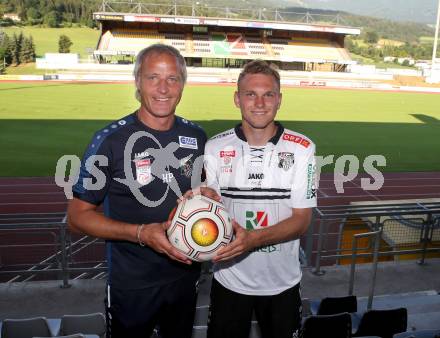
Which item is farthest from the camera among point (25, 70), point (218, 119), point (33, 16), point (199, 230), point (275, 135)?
point (33, 16)

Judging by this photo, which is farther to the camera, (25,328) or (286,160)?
(25,328)

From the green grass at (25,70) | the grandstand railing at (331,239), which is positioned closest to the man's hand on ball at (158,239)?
the grandstand railing at (331,239)

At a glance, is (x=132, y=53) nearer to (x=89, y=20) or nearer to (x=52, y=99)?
(x=52, y=99)

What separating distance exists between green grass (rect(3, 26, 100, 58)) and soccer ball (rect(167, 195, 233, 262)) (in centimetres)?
6603

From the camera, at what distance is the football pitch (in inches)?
587

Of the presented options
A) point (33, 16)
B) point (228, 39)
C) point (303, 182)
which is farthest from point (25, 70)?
point (303, 182)

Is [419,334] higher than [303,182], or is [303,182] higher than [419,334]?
[303,182]

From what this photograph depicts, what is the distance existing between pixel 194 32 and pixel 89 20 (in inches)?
1805

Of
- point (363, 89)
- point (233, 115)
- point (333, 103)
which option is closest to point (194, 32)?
point (363, 89)

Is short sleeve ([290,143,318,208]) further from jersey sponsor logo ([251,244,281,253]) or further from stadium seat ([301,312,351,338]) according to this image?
stadium seat ([301,312,351,338])

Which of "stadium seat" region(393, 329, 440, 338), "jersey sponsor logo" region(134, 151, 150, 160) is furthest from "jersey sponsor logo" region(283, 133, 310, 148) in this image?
"stadium seat" region(393, 329, 440, 338)

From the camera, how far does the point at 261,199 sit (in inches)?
102

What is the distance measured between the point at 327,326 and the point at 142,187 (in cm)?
168

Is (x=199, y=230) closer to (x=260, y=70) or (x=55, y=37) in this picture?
(x=260, y=70)
